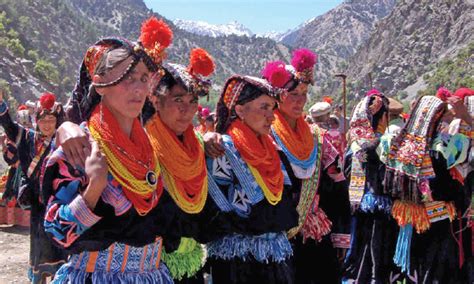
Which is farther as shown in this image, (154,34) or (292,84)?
(292,84)

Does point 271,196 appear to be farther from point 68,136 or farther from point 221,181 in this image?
point 68,136

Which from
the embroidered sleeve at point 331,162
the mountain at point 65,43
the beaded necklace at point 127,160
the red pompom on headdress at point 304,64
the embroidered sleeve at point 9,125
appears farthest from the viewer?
the mountain at point 65,43

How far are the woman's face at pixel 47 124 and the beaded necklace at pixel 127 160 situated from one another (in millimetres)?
3169

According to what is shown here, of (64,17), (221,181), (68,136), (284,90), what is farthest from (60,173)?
(64,17)

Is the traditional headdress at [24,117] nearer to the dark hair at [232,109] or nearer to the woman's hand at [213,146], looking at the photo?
the dark hair at [232,109]

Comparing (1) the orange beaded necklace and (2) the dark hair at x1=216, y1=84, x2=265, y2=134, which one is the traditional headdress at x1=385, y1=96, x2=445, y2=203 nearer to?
(1) the orange beaded necklace

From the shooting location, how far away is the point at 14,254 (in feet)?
27.0

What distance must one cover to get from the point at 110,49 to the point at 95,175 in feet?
2.14

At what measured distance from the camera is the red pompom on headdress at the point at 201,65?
3.31 m

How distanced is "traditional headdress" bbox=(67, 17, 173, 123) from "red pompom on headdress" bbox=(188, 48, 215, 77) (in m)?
0.37

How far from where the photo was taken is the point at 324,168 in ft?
13.6

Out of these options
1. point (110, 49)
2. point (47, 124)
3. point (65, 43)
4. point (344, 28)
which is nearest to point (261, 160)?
point (110, 49)

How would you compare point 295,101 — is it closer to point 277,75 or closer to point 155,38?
point 277,75

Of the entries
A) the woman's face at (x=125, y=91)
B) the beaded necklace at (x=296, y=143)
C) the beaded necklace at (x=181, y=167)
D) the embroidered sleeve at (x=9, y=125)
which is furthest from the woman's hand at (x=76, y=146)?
the embroidered sleeve at (x=9, y=125)
